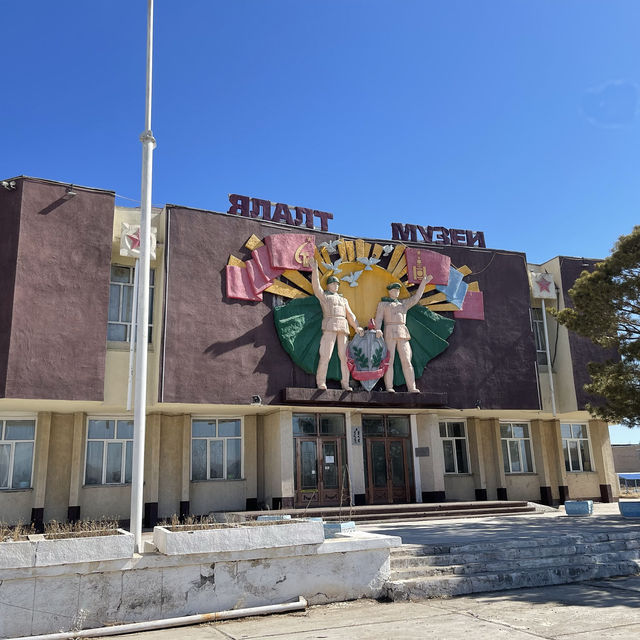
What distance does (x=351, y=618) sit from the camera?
25.2 feet

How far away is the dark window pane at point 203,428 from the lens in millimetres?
18984

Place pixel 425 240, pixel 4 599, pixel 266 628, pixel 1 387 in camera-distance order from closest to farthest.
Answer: pixel 4 599 < pixel 266 628 < pixel 1 387 < pixel 425 240

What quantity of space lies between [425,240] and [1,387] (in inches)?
533

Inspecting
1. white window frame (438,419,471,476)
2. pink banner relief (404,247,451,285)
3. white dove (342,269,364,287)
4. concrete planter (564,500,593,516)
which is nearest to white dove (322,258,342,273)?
white dove (342,269,364,287)

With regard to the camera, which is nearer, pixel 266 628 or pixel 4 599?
pixel 4 599

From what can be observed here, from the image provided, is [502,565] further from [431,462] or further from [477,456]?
[477,456]

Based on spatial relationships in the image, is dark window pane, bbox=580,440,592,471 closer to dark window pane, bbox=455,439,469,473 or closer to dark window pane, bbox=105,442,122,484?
dark window pane, bbox=455,439,469,473

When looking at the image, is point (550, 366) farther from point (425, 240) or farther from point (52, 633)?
point (52, 633)

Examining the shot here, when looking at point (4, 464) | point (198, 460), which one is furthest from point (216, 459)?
point (4, 464)

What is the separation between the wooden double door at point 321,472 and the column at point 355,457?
0.59 feet

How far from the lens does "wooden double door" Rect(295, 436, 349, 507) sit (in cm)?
1875

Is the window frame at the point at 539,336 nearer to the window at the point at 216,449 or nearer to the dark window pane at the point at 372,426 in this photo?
the dark window pane at the point at 372,426

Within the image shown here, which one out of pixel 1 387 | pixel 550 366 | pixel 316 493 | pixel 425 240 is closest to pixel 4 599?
pixel 1 387

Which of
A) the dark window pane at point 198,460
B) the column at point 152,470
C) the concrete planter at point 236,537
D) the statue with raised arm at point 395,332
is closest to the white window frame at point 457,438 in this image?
the statue with raised arm at point 395,332
